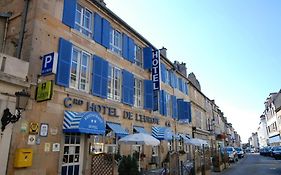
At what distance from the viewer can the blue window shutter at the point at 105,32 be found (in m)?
13.4

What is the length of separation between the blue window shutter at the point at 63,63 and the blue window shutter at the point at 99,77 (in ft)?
5.48

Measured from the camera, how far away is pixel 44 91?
29.6ft

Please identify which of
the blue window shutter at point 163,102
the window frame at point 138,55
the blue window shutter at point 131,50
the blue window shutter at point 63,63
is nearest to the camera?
the blue window shutter at point 63,63

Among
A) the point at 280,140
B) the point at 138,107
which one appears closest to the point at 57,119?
the point at 138,107

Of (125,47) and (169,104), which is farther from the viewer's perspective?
(169,104)

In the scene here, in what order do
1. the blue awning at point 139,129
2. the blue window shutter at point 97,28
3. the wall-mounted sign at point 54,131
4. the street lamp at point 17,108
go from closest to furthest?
the street lamp at point 17,108 → the wall-mounted sign at point 54,131 → the blue window shutter at point 97,28 → the blue awning at point 139,129

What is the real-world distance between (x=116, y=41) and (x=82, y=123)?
6.54m

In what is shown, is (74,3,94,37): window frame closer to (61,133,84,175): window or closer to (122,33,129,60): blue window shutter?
(122,33,129,60): blue window shutter

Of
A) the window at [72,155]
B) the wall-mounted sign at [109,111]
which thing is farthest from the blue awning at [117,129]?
the window at [72,155]

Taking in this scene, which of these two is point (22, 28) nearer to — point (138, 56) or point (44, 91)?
point (44, 91)

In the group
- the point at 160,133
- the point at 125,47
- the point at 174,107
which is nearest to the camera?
the point at 125,47

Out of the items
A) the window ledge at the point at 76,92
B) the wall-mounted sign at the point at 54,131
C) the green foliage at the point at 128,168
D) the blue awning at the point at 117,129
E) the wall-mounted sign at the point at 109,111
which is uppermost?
the window ledge at the point at 76,92

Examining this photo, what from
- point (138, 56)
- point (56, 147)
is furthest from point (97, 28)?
point (56, 147)

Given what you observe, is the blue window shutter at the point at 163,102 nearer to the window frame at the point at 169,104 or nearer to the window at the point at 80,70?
the window frame at the point at 169,104
